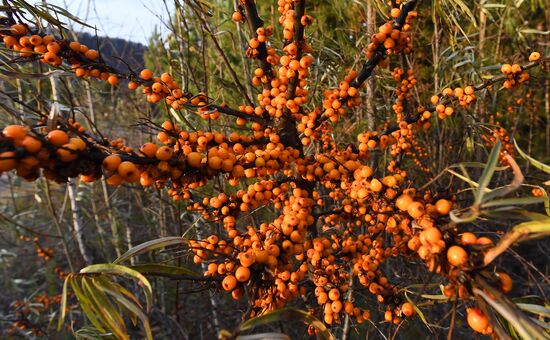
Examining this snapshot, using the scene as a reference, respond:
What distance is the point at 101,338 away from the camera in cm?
101

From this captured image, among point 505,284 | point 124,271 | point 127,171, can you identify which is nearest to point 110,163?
point 127,171

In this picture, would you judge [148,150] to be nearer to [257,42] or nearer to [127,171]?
[127,171]

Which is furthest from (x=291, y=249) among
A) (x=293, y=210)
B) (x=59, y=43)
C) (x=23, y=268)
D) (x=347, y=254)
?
(x=23, y=268)

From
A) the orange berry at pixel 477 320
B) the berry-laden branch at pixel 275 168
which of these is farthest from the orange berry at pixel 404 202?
the orange berry at pixel 477 320

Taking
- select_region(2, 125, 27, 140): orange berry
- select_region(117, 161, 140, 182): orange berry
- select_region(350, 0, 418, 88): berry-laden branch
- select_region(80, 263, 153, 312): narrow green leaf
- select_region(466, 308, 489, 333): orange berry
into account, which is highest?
select_region(350, 0, 418, 88): berry-laden branch

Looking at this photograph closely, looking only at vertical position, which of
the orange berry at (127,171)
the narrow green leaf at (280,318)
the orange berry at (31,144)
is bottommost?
the narrow green leaf at (280,318)

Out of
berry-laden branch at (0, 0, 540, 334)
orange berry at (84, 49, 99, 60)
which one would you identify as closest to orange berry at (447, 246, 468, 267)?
berry-laden branch at (0, 0, 540, 334)

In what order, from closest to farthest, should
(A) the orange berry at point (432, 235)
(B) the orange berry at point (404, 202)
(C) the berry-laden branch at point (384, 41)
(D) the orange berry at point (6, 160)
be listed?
(D) the orange berry at point (6, 160) → (A) the orange berry at point (432, 235) → (B) the orange berry at point (404, 202) → (C) the berry-laden branch at point (384, 41)

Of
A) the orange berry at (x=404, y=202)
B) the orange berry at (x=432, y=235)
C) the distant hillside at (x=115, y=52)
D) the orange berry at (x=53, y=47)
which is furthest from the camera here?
the distant hillside at (x=115, y=52)

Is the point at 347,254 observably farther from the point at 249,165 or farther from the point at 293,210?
the point at 249,165

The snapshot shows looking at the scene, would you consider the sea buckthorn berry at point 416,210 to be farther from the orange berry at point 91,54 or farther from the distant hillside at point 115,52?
the orange berry at point 91,54

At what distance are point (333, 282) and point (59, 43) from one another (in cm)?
125

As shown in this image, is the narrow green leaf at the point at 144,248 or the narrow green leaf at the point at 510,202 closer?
the narrow green leaf at the point at 510,202

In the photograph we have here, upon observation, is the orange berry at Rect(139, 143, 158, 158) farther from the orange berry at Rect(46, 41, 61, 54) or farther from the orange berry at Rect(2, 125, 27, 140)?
the orange berry at Rect(46, 41, 61, 54)
